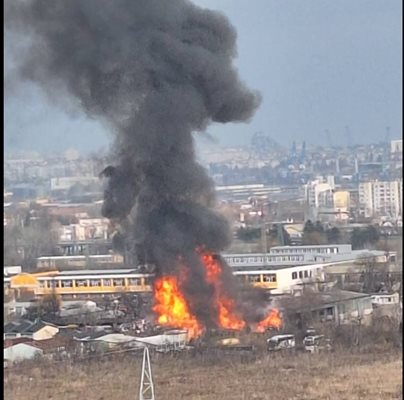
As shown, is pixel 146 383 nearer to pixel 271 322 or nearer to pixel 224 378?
pixel 224 378

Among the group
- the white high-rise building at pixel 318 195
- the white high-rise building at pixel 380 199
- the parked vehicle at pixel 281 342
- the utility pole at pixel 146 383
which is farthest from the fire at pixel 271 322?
the white high-rise building at pixel 380 199

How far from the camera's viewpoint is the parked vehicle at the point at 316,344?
7.85m

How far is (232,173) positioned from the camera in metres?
8.27

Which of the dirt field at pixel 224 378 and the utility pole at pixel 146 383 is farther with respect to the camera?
the dirt field at pixel 224 378

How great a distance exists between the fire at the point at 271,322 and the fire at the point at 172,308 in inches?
20.6

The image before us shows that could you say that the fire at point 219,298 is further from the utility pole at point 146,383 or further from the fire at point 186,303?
the utility pole at point 146,383

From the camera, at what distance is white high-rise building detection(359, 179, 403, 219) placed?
727 cm

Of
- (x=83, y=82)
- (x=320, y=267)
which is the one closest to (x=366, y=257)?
(x=320, y=267)

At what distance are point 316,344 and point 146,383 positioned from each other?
5.23ft

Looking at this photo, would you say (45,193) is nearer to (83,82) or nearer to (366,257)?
(83,82)

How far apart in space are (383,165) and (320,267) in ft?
4.46

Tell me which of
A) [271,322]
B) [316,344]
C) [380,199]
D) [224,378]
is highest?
[380,199]

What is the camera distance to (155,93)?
298 inches

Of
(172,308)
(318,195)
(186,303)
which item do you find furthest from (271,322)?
(318,195)
